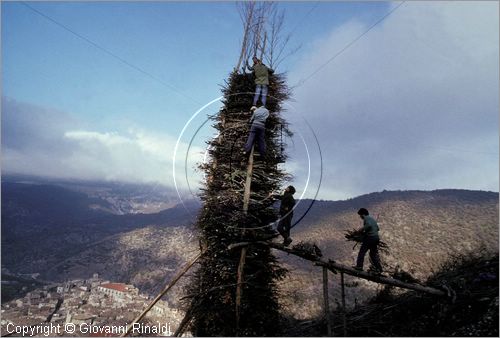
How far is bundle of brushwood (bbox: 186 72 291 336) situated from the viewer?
876 cm

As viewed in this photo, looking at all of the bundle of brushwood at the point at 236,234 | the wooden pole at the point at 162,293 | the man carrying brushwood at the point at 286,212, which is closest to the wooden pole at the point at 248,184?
the bundle of brushwood at the point at 236,234

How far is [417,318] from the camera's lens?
28.6 feet

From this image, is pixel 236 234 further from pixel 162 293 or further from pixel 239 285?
pixel 162 293

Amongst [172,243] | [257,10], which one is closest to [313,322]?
[257,10]

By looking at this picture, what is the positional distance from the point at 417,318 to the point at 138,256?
145259mm

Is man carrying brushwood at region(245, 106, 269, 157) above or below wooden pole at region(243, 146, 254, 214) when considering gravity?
above

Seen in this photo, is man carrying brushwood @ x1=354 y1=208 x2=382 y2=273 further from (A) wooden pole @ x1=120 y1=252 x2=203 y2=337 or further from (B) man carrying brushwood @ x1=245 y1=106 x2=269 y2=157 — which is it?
(A) wooden pole @ x1=120 y1=252 x2=203 y2=337

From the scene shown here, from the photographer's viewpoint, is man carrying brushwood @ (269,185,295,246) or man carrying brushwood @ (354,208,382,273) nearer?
man carrying brushwood @ (354,208,382,273)

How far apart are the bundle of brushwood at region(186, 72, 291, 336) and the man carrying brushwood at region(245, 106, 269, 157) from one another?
0.55 meters

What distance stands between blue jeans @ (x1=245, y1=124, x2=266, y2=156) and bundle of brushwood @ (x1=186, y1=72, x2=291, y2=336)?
529 mm

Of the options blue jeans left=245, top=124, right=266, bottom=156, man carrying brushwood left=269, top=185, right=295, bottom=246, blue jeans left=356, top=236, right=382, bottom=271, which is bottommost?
blue jeans left=356, top=236, right=382, bottom=271

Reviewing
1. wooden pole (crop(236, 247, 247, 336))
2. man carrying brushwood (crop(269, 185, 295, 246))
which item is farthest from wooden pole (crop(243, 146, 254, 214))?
wooden pole (crop(236, 247, 247, 336))

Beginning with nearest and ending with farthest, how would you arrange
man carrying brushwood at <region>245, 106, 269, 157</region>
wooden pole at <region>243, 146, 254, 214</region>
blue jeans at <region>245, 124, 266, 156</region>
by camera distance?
1. man carrying brushwood at <region>245, 106, 269, 157</region>
2. blue jeans at <region>245, 124, 266, 156</region>
3. wooden pole at <region>243, 146, 254, 214</region>

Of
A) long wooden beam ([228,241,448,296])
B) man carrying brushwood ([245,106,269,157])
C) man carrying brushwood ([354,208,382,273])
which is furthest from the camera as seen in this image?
man carrying brushwood ([245,106,269,157])
